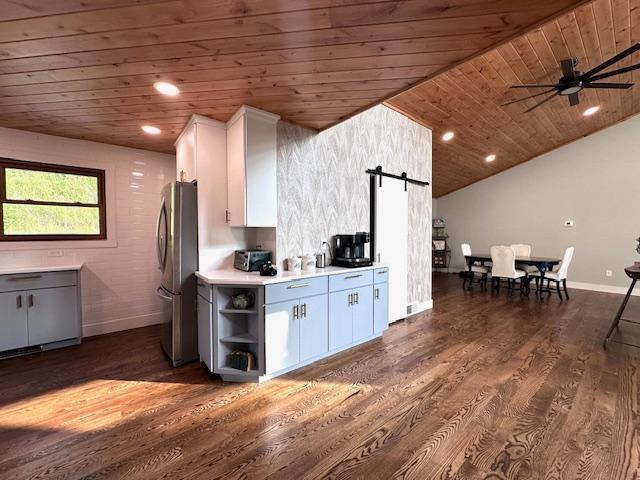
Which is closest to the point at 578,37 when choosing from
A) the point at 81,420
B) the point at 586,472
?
the point at 586,472

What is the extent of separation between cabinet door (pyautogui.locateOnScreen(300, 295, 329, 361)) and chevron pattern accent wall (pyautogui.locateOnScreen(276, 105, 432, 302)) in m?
0.62

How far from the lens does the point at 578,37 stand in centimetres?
331

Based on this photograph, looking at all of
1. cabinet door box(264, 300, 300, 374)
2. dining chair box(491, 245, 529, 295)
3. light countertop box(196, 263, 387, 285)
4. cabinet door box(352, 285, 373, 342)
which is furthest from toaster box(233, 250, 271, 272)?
dining chair box(491, 245, 529, 295)

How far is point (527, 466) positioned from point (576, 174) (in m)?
7.70

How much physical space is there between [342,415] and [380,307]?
169 centimetres

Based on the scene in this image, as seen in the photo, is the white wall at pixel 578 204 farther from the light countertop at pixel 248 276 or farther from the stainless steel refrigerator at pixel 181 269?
the stainless steel refrigerator at pixel 181 269

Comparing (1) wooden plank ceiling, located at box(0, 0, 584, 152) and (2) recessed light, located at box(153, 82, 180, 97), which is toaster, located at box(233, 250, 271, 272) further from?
(2) recessed light, located at box(153, 82, 180, 97)

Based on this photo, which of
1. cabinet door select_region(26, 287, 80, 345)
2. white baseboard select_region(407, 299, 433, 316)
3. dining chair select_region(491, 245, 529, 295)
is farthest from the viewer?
dining chair select_region(491, 245, 529, 295)

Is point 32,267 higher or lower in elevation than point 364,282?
higher

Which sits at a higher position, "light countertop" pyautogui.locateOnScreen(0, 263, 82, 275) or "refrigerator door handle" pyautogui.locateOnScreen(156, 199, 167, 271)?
"refrigerator door handle" pyautogui.locateOnScreen(156, 199, 167, 271)

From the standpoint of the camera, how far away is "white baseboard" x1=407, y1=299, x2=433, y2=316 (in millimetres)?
4715

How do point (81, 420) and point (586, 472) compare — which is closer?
point (586, 472)

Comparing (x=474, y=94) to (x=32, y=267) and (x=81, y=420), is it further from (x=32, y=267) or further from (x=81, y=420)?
(x=32, y=267)

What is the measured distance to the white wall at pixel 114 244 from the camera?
3498 millimetres
